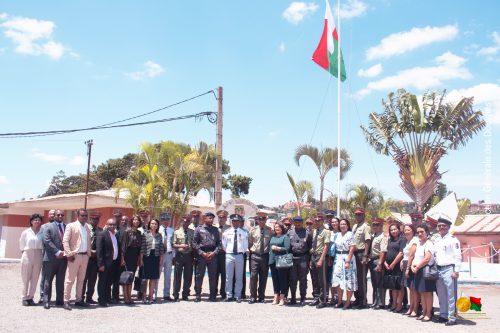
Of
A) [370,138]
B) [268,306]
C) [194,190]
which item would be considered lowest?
[268,306]

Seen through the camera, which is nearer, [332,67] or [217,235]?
[217,235]

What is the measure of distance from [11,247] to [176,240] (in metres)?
18.3

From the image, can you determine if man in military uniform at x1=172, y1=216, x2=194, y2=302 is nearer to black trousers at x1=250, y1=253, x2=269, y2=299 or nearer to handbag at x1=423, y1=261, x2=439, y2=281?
black trousers at x1=250, y1=253, x2=269, y2=299

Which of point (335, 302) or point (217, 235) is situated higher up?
point (217, 235)

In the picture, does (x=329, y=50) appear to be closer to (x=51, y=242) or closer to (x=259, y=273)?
(x=259, y=273)

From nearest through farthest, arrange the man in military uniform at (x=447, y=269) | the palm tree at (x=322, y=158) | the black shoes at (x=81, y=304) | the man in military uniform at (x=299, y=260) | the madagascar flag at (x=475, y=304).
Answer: the man in military uniform at (x=447, y=269) < the black shoes at (x=81, y=304) < the madagascar flag at (x=475, y=304) < the man in military uniform at (x=299, y=260) < the palm tree at (x=322, y=158)

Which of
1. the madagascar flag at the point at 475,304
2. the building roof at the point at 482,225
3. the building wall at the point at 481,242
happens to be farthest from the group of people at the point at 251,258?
the building roof at the point at 482,225

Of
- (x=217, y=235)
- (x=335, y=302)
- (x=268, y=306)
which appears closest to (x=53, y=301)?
(x=217, y=235)

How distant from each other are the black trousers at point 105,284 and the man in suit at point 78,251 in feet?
0.95

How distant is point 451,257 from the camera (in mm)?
7941

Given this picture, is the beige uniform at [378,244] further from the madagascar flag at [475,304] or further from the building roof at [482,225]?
the building roof at [482,225]

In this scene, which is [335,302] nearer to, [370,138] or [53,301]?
[53,301]

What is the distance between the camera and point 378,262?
29.6 feet

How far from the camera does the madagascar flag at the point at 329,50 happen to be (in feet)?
50.7
